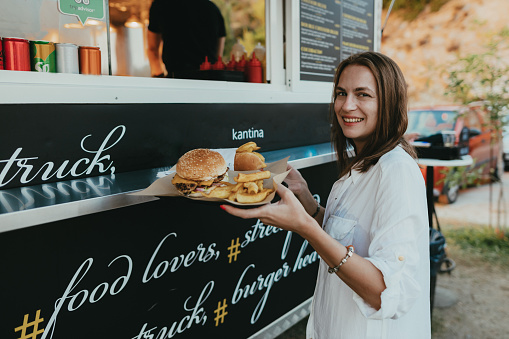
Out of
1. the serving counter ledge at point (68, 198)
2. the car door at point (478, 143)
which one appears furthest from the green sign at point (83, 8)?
the car door at point (478, 143)

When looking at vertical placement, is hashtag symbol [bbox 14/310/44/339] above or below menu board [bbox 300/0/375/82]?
below

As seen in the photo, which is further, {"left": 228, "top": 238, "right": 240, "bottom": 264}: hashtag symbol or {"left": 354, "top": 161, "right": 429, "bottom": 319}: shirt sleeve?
{"left": 228, "top": 238, "right": 240, "bottom": 264}: hashtag symbol

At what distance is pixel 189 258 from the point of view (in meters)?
2.13

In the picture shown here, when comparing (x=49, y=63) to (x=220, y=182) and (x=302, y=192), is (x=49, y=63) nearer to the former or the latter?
(x=220, y=182)

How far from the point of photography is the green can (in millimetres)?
1659

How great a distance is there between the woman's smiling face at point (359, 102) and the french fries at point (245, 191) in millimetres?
367

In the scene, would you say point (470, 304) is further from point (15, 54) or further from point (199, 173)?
point (15, 54)

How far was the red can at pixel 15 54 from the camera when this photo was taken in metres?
1.59

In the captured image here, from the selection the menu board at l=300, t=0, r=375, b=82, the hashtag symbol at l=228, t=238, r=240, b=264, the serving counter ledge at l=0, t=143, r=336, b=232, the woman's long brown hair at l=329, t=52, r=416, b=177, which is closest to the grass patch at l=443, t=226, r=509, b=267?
the menu board at l=300, t=0, r=375, b=82

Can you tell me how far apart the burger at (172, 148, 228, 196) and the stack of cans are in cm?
69

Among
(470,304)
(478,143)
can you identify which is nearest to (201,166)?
(470,304)

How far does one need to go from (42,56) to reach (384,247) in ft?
5.03

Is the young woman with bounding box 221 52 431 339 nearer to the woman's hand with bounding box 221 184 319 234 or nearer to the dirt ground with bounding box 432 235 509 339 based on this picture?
the woman's hand with bounding box 221 184 319 234

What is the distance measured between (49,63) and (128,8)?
2.76 meters
